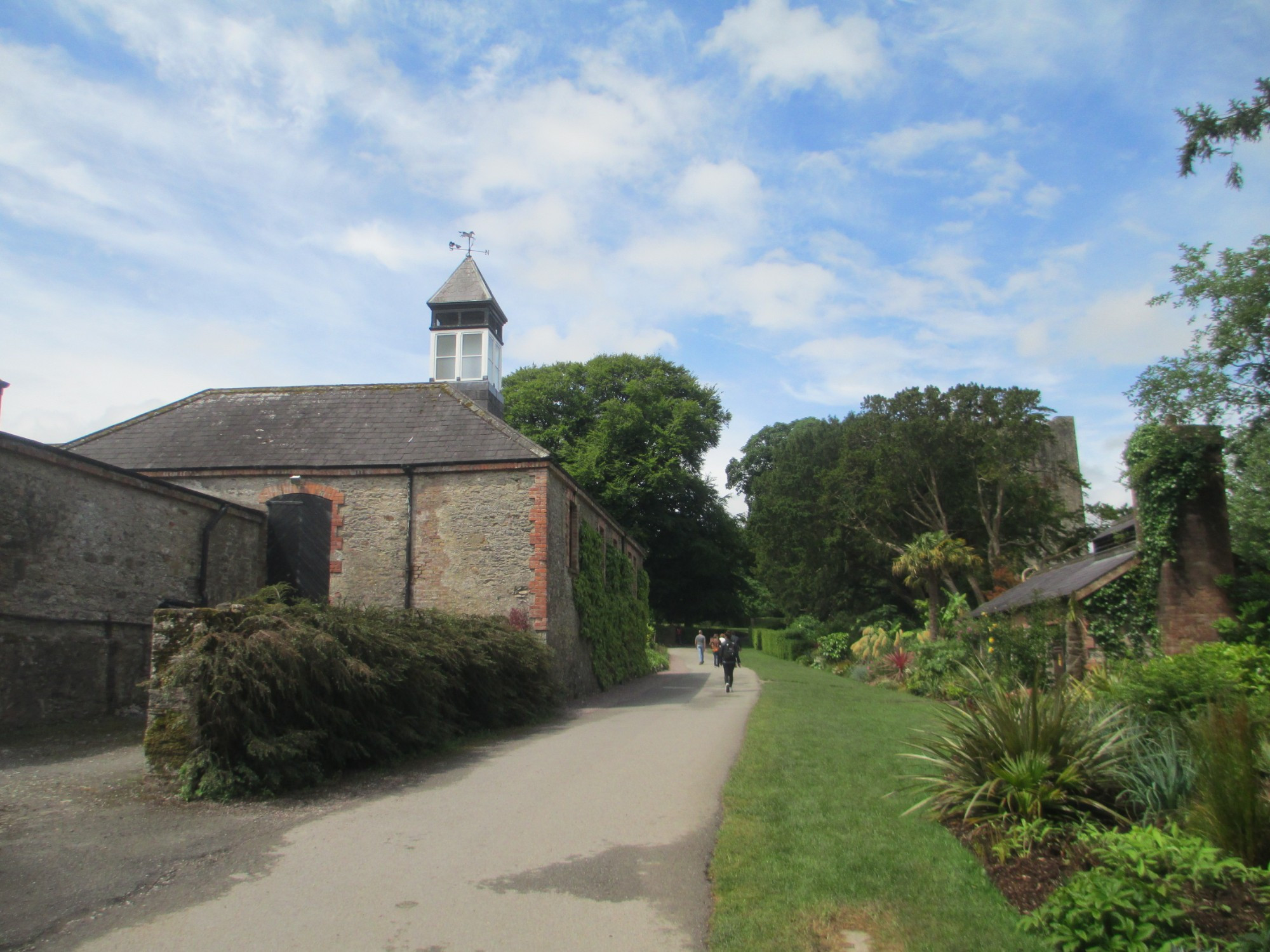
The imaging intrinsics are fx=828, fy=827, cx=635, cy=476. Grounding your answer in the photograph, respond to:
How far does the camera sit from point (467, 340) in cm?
2625

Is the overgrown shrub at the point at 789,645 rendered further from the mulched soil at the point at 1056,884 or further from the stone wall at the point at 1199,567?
the mulched soil at the point at 1056,884

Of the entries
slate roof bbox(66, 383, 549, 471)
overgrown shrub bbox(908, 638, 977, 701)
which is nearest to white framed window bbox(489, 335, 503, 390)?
slate roof bbox(66, 383, 549, 471)

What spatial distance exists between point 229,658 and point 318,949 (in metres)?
A: 3.83

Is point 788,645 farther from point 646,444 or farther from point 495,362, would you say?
point 495,362

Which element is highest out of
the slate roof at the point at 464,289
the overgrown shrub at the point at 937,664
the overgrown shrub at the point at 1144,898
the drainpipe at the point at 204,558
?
the slate roof at the point at 464,289

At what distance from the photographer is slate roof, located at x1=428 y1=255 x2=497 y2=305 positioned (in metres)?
26.4

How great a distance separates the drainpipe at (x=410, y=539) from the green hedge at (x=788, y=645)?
3227cm

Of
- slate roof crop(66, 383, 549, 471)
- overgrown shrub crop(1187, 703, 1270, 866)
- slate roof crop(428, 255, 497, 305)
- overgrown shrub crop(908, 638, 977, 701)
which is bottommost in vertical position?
overgrown shrub crop(908, 638, 977, 701)

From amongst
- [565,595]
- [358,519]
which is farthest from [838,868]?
[358,519]

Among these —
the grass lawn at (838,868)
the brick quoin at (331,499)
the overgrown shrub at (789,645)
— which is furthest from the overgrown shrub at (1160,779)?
the overgrown shrub at (789,645)

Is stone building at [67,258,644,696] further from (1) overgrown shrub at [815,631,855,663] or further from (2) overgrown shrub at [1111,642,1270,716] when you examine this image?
(1) overgrown shrub at [815,631,855,663]

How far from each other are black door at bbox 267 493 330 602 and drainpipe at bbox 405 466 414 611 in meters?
1.72

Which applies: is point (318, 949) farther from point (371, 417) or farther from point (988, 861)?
point (371, 417)

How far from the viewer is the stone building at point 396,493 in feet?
56.7
